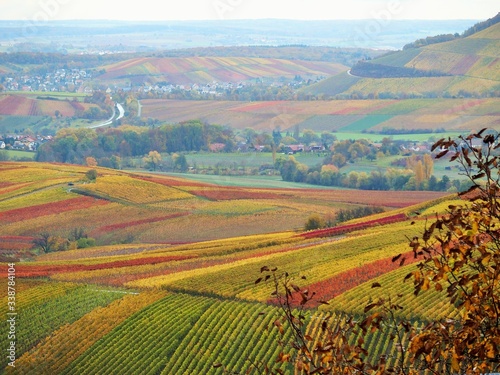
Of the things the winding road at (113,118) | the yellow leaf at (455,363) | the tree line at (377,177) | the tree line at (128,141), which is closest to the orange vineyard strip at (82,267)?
the yellow leaf at (455,363)

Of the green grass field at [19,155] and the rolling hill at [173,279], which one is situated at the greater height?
the rolling hill at [173,279]

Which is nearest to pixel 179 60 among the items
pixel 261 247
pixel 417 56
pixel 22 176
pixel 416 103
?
pixel 417 56

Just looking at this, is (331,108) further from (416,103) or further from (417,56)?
(417,56)

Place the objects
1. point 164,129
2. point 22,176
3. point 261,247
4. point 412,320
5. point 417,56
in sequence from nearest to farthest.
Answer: point 412,320 → point 261,247 → point 22,176 → point 164,129 → point 417,56

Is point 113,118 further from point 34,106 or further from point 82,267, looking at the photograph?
point 82,267

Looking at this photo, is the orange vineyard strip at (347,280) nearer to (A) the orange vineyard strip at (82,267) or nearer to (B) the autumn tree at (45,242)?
(A) the orange vineyard strip at (82,267)

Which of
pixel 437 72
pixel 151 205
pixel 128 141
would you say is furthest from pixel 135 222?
pixel 437 72
